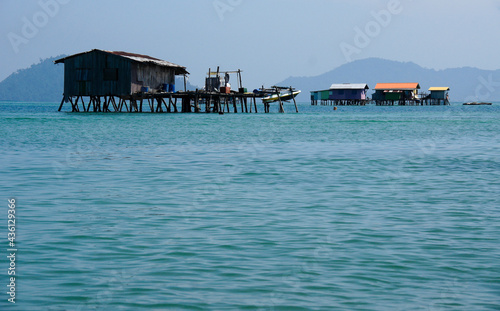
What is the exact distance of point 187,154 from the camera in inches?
1055

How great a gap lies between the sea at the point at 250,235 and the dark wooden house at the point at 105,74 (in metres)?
38.6

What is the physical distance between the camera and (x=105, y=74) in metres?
62.0

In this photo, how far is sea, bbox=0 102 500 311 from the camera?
318 inches

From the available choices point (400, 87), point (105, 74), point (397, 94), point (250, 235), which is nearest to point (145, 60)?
point (105, 74)

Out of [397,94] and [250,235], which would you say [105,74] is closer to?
[250,235]

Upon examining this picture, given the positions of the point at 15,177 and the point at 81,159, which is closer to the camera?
the point at 15,177

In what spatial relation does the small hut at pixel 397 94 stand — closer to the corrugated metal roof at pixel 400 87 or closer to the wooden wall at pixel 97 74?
the corrugated metal roof at pixel 400 87

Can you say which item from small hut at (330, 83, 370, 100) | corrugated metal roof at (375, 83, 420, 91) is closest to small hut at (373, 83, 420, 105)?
corrugated metal roof at (375, 83, 420, 91)

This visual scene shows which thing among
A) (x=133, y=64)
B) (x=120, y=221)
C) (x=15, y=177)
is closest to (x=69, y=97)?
(x=133, y=64)

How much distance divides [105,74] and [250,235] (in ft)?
174

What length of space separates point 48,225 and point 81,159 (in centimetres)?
1240

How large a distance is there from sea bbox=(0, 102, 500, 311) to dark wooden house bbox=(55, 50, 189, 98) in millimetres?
38560

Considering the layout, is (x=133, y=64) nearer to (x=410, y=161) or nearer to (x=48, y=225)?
(x=410, y=161)

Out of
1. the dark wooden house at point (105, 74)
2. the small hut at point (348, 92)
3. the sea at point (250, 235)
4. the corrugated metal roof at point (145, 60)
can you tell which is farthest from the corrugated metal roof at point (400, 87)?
the sea at point (250, 235)
